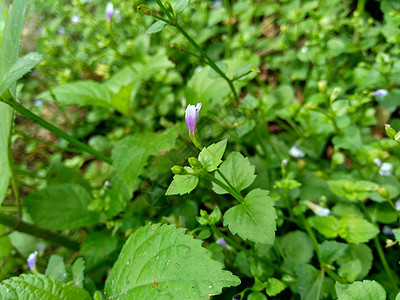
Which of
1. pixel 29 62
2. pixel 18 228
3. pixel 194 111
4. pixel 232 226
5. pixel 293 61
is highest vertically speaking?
pixel 29 62

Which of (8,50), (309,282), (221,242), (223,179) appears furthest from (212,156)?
(8,50)

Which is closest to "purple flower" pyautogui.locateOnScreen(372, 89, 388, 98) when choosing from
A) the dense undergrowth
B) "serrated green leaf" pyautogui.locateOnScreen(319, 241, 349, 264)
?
the dense undergrowth

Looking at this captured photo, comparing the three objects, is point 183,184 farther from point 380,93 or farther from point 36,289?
point 380,93

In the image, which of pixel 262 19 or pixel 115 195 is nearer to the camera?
pixel 115 195

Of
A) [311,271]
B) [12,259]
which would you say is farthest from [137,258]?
[12,259]

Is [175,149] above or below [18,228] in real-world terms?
below

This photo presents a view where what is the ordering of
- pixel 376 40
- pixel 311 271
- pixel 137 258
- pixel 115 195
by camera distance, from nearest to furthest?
1. pixel 137 258
2. pixel 311 271
3. pixel 115 195
4. pixel 376 40

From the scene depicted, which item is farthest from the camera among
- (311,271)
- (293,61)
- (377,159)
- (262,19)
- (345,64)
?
(262,19)

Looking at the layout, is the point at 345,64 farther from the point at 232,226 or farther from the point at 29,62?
the point at 29,62
